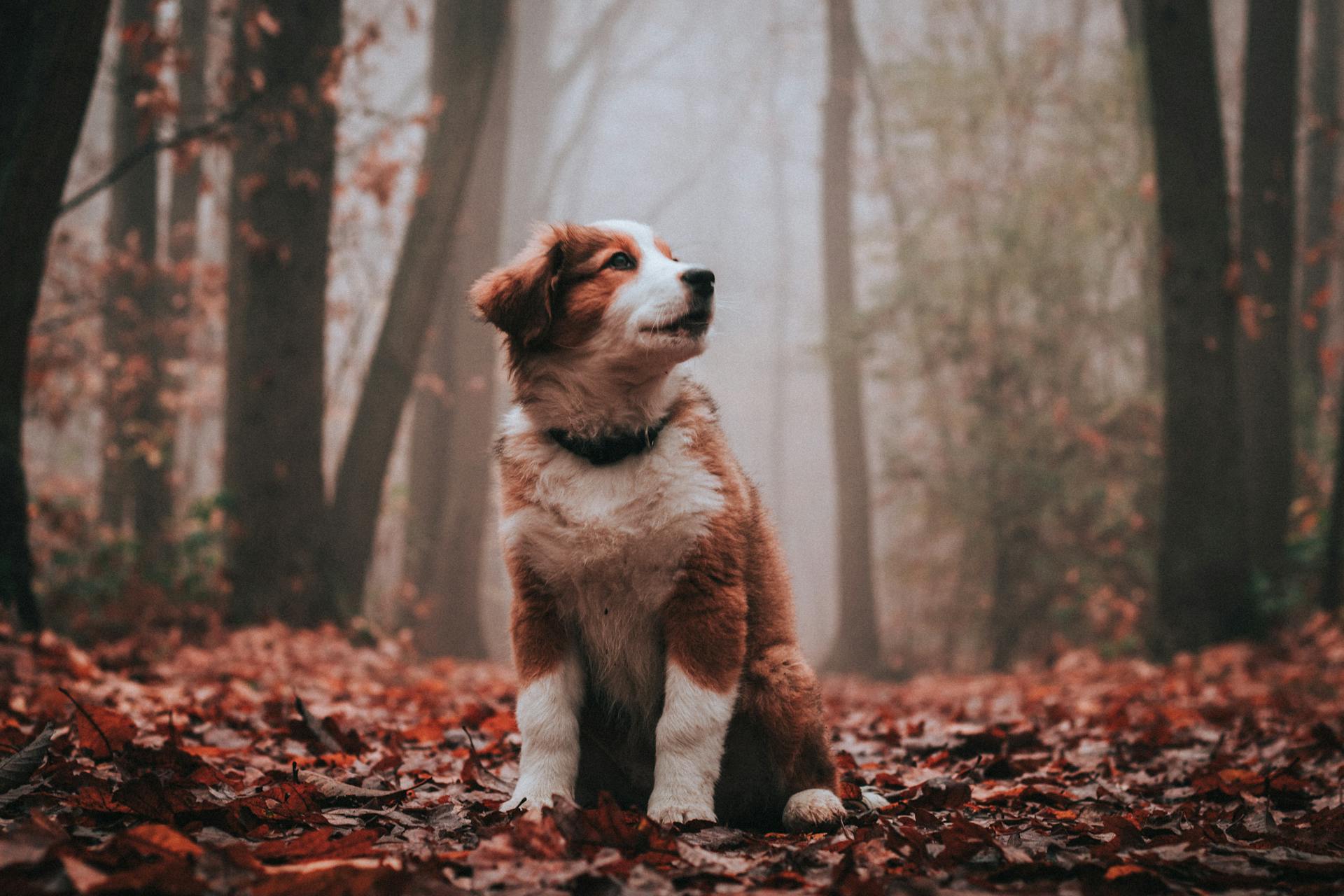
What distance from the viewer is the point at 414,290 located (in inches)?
402

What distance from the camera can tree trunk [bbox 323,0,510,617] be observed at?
9.87 metres

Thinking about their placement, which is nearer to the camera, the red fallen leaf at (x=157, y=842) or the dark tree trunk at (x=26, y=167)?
the red fallen leaf at (x=157, y=842)

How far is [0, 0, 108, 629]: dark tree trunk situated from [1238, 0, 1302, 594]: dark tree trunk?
36.3 feet

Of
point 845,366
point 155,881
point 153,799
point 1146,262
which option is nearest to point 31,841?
point 155,881

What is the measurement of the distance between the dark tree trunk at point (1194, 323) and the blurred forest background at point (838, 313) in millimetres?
30

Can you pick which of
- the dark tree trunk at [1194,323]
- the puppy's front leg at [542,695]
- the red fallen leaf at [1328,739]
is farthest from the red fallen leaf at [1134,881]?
the dark tree trunk at [1194,323]

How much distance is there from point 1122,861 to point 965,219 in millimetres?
14077

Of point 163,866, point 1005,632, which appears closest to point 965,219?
point 1005,632

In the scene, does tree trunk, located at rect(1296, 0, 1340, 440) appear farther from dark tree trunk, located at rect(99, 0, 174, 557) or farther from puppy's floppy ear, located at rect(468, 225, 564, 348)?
dark tree trunk, located at rect(99, 0, 174, 557)

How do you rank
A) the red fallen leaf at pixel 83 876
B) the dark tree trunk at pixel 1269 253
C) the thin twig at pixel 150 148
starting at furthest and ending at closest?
the dark tree trunk at pixel 1269 253
the thin twig at pixel 150 148
the red fallen leaf at pixel 83 876

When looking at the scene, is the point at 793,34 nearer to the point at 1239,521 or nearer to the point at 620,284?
the point at 1239,521

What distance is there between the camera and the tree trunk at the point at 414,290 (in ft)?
32.4

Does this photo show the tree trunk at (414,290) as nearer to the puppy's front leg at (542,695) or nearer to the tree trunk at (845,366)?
the puppy's front leg at (542,695)

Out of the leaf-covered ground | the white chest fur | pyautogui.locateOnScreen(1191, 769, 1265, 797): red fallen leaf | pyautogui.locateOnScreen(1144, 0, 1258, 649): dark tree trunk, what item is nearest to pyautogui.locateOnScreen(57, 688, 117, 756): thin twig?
the leaf-covered ground
